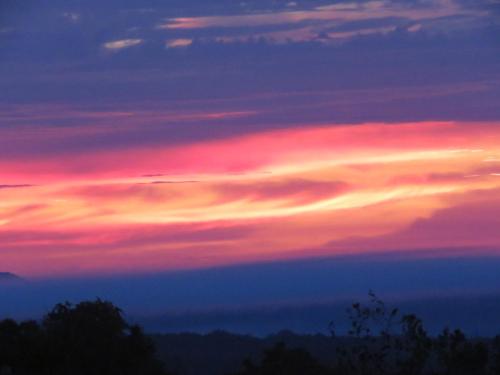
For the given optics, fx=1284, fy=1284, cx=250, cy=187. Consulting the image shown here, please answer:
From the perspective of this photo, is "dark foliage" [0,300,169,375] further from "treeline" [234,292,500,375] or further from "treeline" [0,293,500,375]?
"treeline" [234,292,500,375]

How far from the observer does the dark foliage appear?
22.5 m

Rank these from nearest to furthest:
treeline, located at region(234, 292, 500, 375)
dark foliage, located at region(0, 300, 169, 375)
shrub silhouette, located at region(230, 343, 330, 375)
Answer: treeline, located at region(234, 292, 500, 375) → shrub silhouette, located at region(230, 343, 330, 375) → dark foliage, located at region(0, 300, 169, 375)

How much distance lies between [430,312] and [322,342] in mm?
3848

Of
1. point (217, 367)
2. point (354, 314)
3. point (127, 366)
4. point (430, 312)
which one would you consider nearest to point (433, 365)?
point (354, 314)

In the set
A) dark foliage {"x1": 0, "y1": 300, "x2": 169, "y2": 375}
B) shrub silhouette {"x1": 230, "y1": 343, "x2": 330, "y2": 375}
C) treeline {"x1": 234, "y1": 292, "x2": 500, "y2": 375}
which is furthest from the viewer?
dark foliage {"x1": 0, "y1": 300, "x2": 169, "y2": 375}

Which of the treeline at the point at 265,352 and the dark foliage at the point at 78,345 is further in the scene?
the dark foliage at the point at 78,345

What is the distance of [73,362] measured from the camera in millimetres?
22578

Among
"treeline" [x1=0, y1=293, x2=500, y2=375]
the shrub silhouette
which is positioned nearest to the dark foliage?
"treeline" [x1=0, y1=293, x2=500, y2=375]

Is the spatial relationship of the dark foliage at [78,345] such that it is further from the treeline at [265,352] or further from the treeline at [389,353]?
the treeline at [389,353]

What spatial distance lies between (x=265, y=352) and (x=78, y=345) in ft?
10.9

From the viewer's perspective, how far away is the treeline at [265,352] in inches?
846

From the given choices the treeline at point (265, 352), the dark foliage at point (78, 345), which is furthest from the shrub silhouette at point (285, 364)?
the dark foliage at point (78, 345)

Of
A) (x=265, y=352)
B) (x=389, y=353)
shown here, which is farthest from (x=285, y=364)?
(x=389, y=353)

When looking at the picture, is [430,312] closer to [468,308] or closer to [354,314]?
[468,308]
